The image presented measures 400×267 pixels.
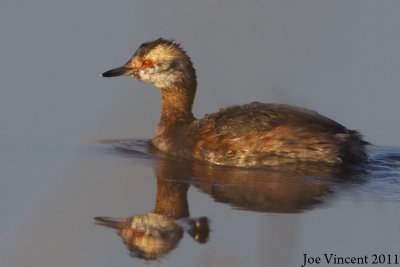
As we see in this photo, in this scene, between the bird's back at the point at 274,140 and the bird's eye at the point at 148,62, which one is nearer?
the bird's back at the point at 274,140

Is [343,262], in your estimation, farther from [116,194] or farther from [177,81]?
[177,81]

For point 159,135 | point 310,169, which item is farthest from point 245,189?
point 159,135

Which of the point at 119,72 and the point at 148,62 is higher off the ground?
the point at 148,62

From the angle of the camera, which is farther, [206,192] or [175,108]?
[175,108]

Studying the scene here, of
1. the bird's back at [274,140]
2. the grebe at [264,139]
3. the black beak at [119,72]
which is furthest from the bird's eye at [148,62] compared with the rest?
the bird's back at [274,140]

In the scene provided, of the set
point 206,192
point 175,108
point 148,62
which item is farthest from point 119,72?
point 206,192

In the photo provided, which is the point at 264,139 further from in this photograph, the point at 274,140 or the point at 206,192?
the point at 206,192

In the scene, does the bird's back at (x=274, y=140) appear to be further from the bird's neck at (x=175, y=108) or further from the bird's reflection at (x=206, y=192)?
the bird's neck at (x=175, y=108)

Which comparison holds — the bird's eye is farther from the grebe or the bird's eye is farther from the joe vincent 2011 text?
the joe vincent 2011 text
